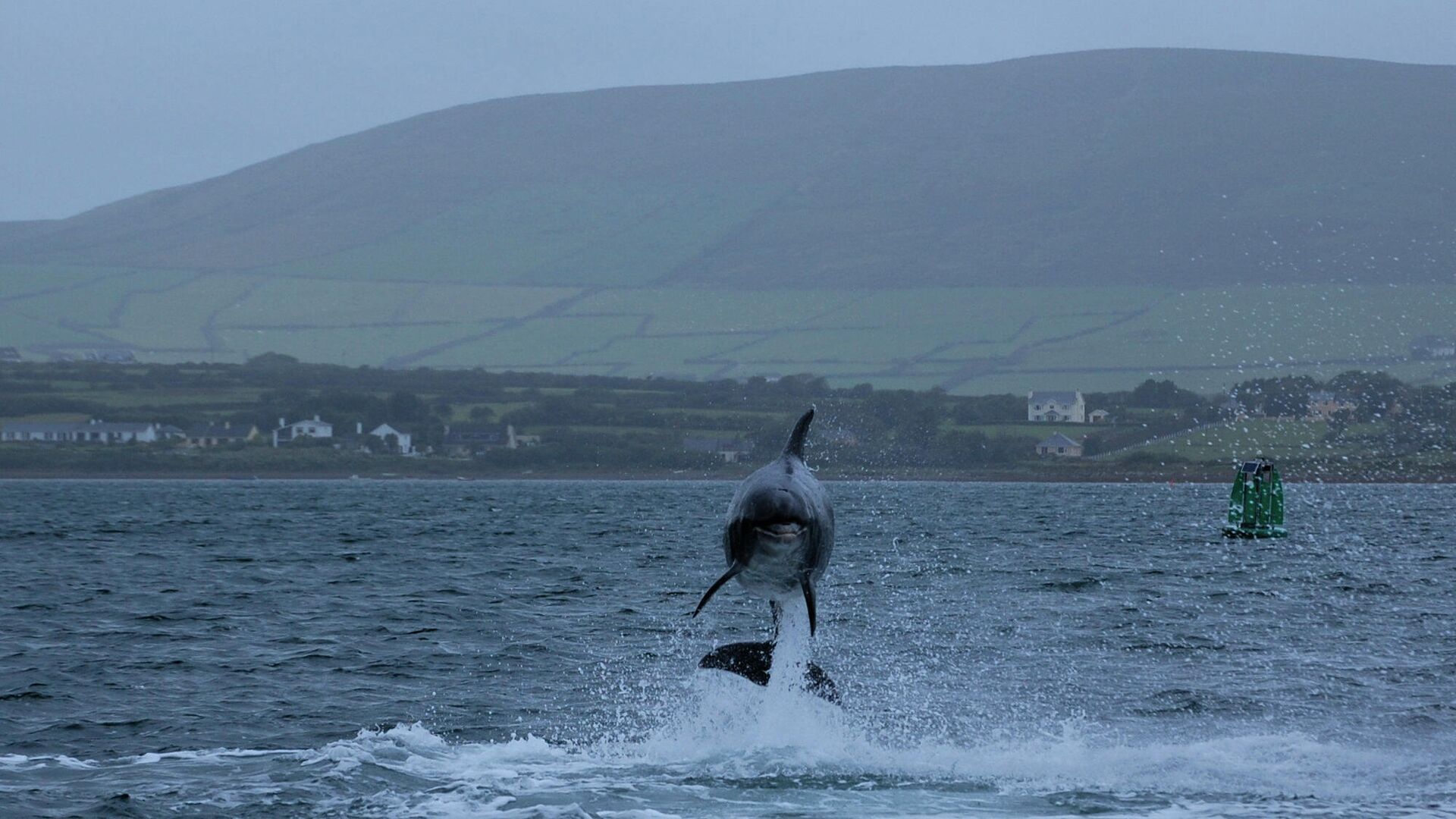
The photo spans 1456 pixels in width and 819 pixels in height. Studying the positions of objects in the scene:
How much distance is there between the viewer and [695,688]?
22.3 metres

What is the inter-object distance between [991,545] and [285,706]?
41.4 meters

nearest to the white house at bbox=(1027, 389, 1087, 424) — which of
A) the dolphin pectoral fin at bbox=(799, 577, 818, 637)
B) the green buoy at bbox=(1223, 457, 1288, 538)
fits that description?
the green buoy at bbox=(1223, 457, 1288, 538)

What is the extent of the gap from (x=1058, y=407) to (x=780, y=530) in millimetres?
166052

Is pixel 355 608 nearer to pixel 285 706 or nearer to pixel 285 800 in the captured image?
pixel 285 706

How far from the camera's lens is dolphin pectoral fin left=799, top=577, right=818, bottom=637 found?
1312 cm

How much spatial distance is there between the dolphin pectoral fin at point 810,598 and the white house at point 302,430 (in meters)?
172

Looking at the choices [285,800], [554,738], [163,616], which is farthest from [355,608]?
[285,800]

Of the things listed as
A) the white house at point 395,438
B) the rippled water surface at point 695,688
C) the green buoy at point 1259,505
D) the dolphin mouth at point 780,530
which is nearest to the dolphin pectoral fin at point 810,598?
the dolphin mouth at point 780,530

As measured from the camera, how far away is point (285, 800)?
51.8ft

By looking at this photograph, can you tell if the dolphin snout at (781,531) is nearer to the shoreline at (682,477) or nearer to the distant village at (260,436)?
the shoreline at (682,477)

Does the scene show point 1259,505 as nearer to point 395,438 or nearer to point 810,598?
point 810,598

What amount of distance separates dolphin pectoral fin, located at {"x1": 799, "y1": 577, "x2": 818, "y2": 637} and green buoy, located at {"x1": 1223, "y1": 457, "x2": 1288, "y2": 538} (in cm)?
4653

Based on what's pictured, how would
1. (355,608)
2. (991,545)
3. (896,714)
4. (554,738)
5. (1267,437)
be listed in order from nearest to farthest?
(554,738), (896,714), (355,608), (991,545), (1267,437)

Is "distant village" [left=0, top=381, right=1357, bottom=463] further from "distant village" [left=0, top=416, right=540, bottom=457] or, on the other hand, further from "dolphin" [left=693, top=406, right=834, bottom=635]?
"dolphin" [left=693, top=406, right=834, bottom=635]
